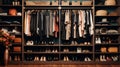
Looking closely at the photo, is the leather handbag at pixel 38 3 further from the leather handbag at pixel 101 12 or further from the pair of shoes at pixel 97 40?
the pair of shoes at pixel 97 40

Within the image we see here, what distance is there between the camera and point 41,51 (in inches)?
317

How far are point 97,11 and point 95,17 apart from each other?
24 cm

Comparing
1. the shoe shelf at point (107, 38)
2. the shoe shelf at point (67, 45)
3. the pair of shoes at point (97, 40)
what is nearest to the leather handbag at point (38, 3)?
the shoe shelf at point (67, 45)

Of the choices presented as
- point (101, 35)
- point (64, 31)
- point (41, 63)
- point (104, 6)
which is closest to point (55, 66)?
point (41, 63)

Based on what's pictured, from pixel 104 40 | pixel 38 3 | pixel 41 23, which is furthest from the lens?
pixel 104 40

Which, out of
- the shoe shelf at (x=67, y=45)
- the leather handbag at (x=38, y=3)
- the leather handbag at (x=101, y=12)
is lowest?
the shoe shelf at (x=67, y=45)

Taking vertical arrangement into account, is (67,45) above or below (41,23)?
below

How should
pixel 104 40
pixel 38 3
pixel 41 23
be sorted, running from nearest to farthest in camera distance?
pixel 41 23 < pixel 38 3 < pixel 104 40

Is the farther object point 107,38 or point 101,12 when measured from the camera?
point 107,38

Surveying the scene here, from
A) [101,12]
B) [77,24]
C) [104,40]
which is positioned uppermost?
[101,12]

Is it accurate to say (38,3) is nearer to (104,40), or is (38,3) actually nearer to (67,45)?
(67,45)

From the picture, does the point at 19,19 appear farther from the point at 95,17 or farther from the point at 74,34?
the point at 95,17

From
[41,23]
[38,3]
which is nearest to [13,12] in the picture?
[38,3]

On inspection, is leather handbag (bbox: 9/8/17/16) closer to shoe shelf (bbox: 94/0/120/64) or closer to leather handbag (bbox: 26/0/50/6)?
leather handbag (bbox: 26/0/50/6)
